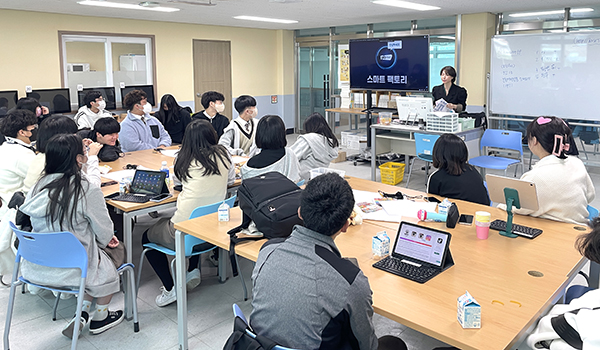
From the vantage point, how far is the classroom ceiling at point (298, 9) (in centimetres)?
662

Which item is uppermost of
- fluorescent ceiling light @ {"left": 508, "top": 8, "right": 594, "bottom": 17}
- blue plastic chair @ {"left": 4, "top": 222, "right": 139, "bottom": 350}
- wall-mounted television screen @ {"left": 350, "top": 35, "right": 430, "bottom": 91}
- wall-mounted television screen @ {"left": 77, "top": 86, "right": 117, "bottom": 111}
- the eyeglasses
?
fluorescent ceiling light @ {"left": 508, "top": 8, "right": 594, "bottom": 17}

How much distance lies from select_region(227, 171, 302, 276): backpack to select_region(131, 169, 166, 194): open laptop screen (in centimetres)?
111

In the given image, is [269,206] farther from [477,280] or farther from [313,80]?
[313,80]

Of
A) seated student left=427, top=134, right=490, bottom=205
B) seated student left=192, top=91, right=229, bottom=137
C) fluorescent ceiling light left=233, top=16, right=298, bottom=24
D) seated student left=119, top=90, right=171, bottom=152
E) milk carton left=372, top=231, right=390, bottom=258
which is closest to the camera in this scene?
milk carton left=372, top=231, right=390, bottom=258

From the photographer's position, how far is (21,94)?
7.47 metres

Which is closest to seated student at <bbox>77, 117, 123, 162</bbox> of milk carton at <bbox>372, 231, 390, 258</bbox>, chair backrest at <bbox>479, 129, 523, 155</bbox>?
milk carton at <bbox>372, 231, 390, 258</bbox>

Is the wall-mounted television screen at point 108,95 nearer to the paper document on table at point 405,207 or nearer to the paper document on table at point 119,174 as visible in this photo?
the paper document on table at point 119,174

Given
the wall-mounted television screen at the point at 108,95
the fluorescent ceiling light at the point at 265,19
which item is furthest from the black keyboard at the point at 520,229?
the wall-mounted television screen at the point at 108,95

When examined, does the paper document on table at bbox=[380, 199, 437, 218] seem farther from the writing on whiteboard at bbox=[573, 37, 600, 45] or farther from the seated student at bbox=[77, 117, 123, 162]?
the writing on whiteboard at bbox=[573, 37, 600, 45]

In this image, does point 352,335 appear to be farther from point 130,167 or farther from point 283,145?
point 130,167

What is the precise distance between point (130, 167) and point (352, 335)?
3.23 meters

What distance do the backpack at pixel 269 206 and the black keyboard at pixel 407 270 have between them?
0.45m

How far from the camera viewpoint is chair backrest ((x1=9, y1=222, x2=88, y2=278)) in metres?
2.43

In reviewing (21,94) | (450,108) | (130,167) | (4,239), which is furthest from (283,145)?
(21,94)
